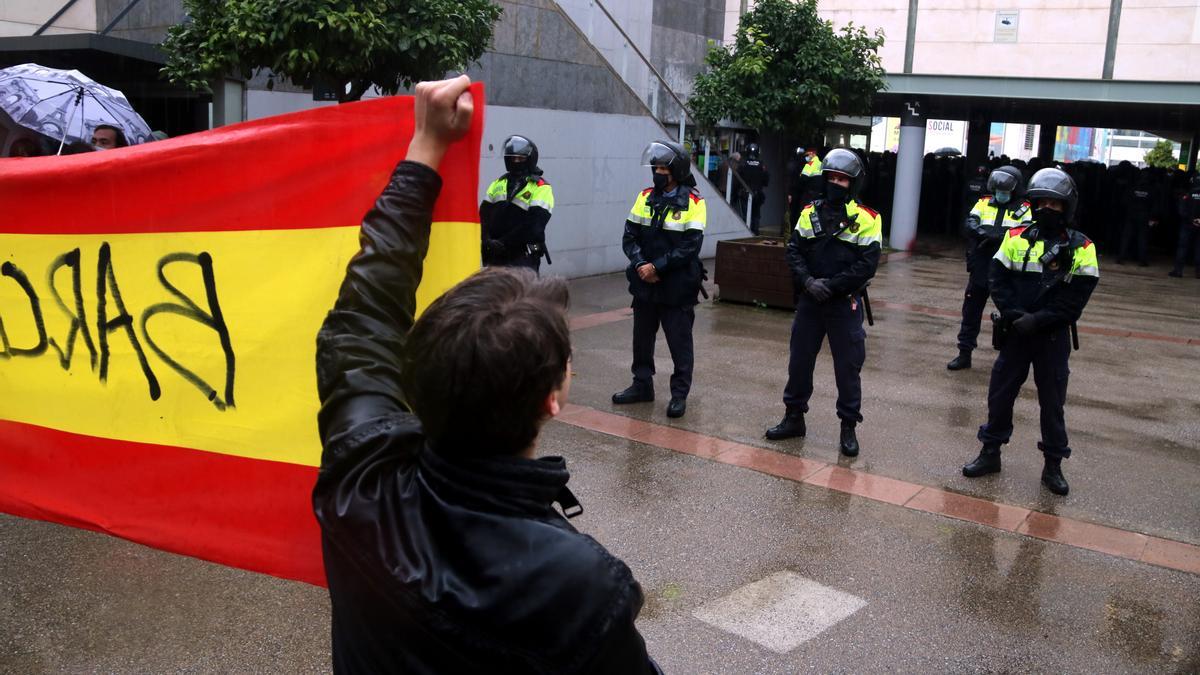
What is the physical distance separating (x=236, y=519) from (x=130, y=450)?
0.42 metres

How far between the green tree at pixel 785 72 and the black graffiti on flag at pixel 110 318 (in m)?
13.1

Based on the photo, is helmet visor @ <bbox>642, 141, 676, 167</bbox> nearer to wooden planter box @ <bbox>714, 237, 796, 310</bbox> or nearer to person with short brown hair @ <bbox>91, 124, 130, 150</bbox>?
person with short brown hair @ <bbox>91, 124, 130, 150</bbox>

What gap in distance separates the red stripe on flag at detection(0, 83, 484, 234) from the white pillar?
741 inches

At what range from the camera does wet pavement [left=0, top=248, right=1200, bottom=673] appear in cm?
417

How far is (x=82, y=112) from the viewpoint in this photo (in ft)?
20.6

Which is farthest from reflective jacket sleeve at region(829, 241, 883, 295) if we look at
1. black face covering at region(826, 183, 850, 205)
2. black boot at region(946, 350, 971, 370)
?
black boot at region(946, 350, 971, 370)

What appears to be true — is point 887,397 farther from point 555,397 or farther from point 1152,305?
point 1152,305

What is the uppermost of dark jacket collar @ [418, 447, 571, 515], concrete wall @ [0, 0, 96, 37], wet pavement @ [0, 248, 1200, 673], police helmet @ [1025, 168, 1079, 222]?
concrete wall @ [0, 0, 96, 37]

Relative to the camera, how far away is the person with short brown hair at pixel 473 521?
1379 mm

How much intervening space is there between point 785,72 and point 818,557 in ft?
37.1

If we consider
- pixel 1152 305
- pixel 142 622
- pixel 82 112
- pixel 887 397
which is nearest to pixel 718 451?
pixel 887 397

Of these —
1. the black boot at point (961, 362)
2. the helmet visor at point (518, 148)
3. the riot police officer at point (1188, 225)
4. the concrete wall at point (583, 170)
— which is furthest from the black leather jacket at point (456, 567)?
the riot police officer at point (1188, 225)

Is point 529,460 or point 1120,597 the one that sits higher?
point 529,460

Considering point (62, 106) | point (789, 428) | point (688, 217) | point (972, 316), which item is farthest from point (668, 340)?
point (62, 106)
